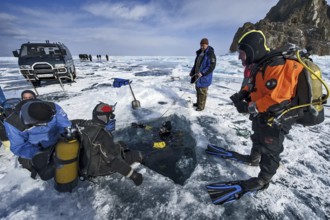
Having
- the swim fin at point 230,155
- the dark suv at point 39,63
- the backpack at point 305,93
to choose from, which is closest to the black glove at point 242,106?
the backpack at point 305,93

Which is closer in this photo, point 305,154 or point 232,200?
point 232,200

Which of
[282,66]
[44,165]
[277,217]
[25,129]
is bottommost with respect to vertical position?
[277,217]

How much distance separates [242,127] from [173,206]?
3.08 metres

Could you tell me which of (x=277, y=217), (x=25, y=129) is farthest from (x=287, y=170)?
(x=25, y=129)

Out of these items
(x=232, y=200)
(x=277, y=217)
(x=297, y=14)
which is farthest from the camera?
(x=297, y=14)

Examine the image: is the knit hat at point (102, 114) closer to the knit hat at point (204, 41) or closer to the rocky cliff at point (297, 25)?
the knit hat at point (204, 41)

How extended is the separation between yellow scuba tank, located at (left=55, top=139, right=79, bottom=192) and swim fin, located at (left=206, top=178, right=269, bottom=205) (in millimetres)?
1853

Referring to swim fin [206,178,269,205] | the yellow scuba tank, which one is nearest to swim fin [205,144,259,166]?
swim fin [206,178,269,205]

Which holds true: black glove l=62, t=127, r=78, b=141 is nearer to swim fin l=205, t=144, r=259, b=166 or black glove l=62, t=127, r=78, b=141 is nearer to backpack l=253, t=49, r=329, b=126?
swim fin l=205, t=144, r=259, b=166

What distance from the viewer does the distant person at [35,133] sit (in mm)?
2311

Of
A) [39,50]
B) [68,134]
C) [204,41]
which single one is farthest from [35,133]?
[39,50]

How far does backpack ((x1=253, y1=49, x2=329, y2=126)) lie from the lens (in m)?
1.89

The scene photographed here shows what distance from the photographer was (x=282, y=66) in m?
1.95

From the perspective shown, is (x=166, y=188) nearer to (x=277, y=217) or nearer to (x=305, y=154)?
(x=277, y=217)
